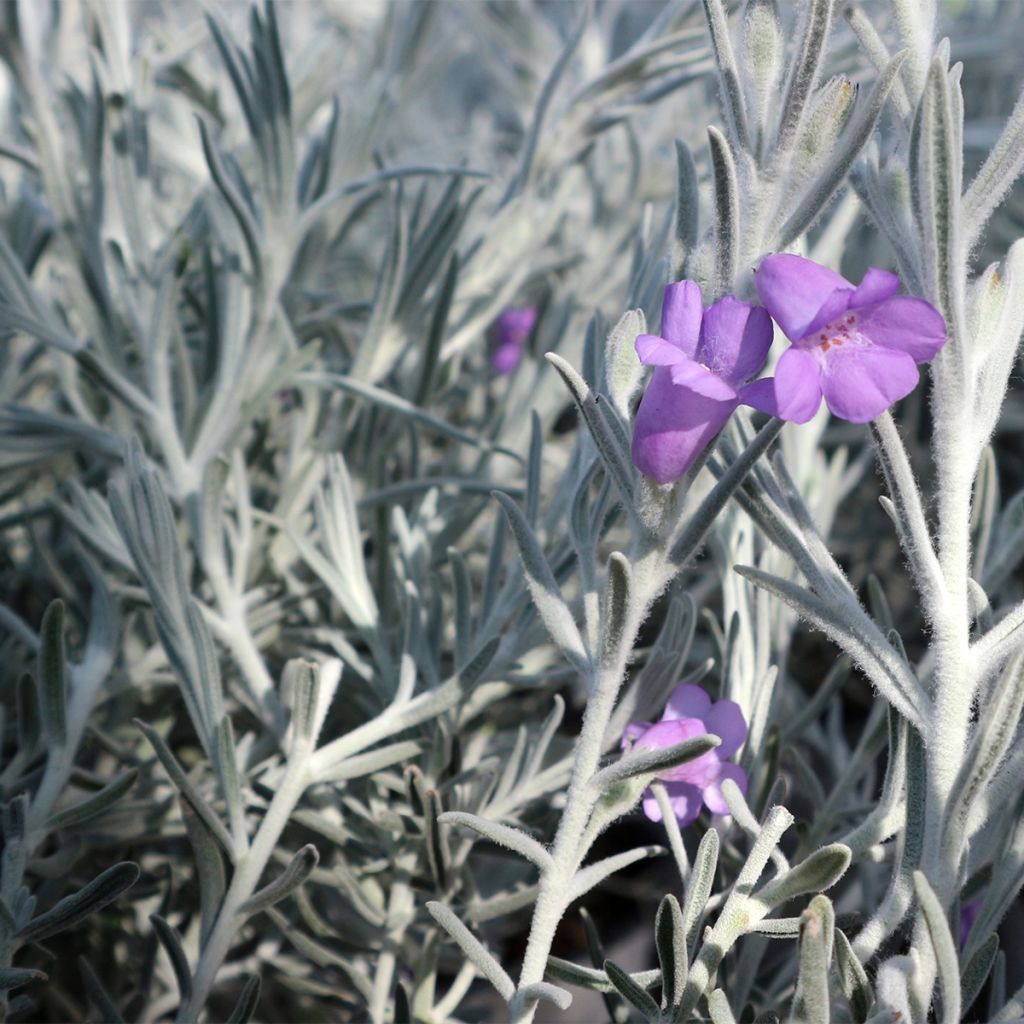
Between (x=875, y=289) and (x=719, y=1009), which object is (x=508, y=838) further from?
(x=875, y=289)

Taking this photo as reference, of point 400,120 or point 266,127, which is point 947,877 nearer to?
point 266,127

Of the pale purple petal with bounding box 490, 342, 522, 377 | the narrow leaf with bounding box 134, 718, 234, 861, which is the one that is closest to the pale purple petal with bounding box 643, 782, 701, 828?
the narrow leaf with bounding box 134, 718, 234, 861

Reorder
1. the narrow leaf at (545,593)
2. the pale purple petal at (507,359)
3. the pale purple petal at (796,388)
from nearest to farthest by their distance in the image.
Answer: the pale purple petal at (796,388) → the narrow leaf at (545,593) → the pale purple petal at (507,359)

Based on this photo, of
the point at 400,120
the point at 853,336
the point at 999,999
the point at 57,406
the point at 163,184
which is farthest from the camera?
the point at 400,120

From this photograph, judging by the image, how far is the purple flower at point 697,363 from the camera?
1.39 ft

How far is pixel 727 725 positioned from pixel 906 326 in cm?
24

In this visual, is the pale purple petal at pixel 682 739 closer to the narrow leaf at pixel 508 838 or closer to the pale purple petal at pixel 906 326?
the narrow leaf at pixel 508 838

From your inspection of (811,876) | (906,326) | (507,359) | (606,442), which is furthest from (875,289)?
(507,359)

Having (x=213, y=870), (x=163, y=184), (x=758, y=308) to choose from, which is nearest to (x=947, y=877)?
(x=758, y=308)

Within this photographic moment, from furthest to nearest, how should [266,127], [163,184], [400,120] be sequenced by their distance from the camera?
[400,120]
[163,184]
[266,127]

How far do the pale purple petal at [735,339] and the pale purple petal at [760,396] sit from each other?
12 millimetres

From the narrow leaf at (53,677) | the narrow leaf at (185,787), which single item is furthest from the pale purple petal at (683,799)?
the narrow leaf at (53,677)

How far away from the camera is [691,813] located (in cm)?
55

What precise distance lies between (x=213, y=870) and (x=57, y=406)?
55 cm
